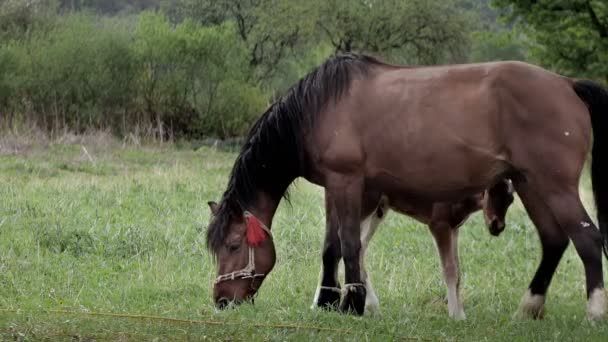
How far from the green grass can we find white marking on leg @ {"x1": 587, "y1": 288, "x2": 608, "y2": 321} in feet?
0.41

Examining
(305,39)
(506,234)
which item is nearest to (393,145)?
(506,234)

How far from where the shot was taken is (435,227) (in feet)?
26.3

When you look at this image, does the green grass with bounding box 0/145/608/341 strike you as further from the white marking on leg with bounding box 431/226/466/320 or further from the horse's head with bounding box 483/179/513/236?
the horse's head with bounding box 483/179/513/236

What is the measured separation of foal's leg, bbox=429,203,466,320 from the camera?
7.90 m

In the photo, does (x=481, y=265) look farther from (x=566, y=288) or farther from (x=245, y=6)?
(x=245, y=6)

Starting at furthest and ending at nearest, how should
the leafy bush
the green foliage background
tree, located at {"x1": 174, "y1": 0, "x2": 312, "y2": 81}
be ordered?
tree, located at {"x1": 174, "y1": 0, "x2": 312, "y2": 81}
the leafy bush
the green foliage background

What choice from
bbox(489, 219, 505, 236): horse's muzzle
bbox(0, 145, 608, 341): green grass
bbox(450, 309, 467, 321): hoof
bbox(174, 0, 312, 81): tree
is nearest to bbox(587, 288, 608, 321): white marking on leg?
bbox(0, 145, 608, 341): green grass

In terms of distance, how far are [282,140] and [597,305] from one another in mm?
2721

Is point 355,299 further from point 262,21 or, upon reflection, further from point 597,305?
point 262,21

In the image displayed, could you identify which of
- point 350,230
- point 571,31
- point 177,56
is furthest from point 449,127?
point 177,56

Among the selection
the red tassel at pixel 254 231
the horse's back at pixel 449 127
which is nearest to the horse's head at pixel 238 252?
the red tassel at pixel 254 231

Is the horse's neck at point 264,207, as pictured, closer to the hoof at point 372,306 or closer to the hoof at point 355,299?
the hoof at point 355,299

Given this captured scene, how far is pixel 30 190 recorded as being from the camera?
43.5 feet

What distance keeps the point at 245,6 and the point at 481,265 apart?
32.3 meters
